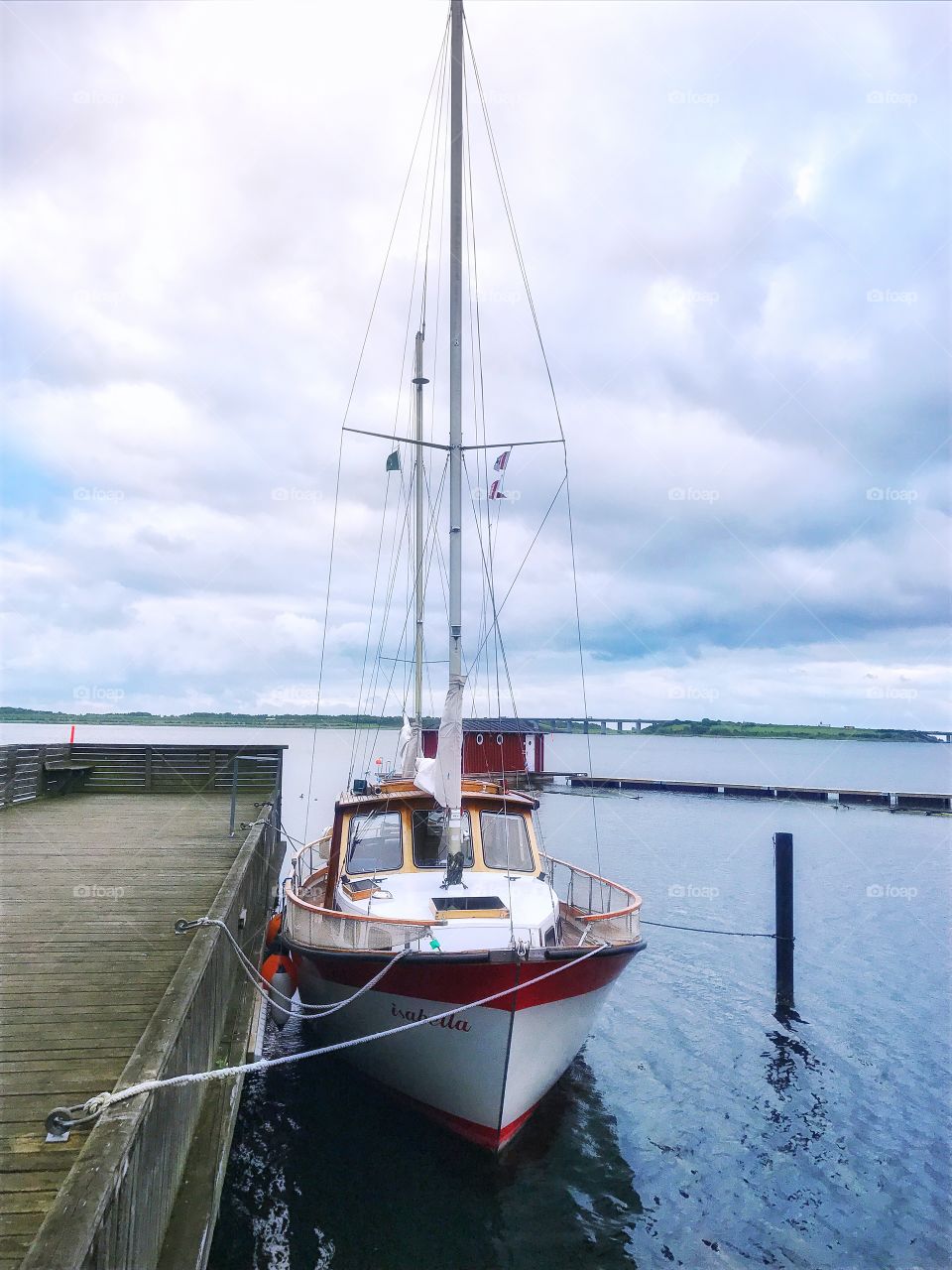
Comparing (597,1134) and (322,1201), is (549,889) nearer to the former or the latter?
(597,1134)

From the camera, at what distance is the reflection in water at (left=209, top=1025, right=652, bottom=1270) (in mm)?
8289

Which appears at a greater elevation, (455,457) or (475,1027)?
(455,457)

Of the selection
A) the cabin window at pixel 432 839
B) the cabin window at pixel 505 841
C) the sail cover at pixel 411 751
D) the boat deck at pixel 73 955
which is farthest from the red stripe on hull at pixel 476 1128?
the sail cover at pixel 411 751

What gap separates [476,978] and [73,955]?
3.94m

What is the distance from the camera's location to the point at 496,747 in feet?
174

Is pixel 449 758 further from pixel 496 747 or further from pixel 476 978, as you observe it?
pixel 496 747

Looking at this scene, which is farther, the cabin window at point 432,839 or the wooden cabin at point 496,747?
the wooden cabin at point 496,747

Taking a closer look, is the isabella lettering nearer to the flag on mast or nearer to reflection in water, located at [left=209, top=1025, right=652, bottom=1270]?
reflection in water, located at [left=209, top=1025, right=652, bottom=1270]

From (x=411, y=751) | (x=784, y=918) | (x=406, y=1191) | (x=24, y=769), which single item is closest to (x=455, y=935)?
(x=406, y=1191)

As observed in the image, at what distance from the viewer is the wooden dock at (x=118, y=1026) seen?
386 cm

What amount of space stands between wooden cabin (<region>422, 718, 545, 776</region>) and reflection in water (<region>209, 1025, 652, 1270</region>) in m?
35.5

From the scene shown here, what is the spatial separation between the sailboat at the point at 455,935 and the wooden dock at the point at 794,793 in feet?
142

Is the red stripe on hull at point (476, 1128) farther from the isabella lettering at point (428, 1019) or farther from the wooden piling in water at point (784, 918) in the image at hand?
the wooden piling in water at point (784, 918)

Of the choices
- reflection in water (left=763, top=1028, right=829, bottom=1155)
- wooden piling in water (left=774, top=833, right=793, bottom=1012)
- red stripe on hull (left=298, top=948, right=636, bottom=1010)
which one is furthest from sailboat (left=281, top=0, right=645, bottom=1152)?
wooden piling in water (left=774, top=833, right=793, bottom=1012)
